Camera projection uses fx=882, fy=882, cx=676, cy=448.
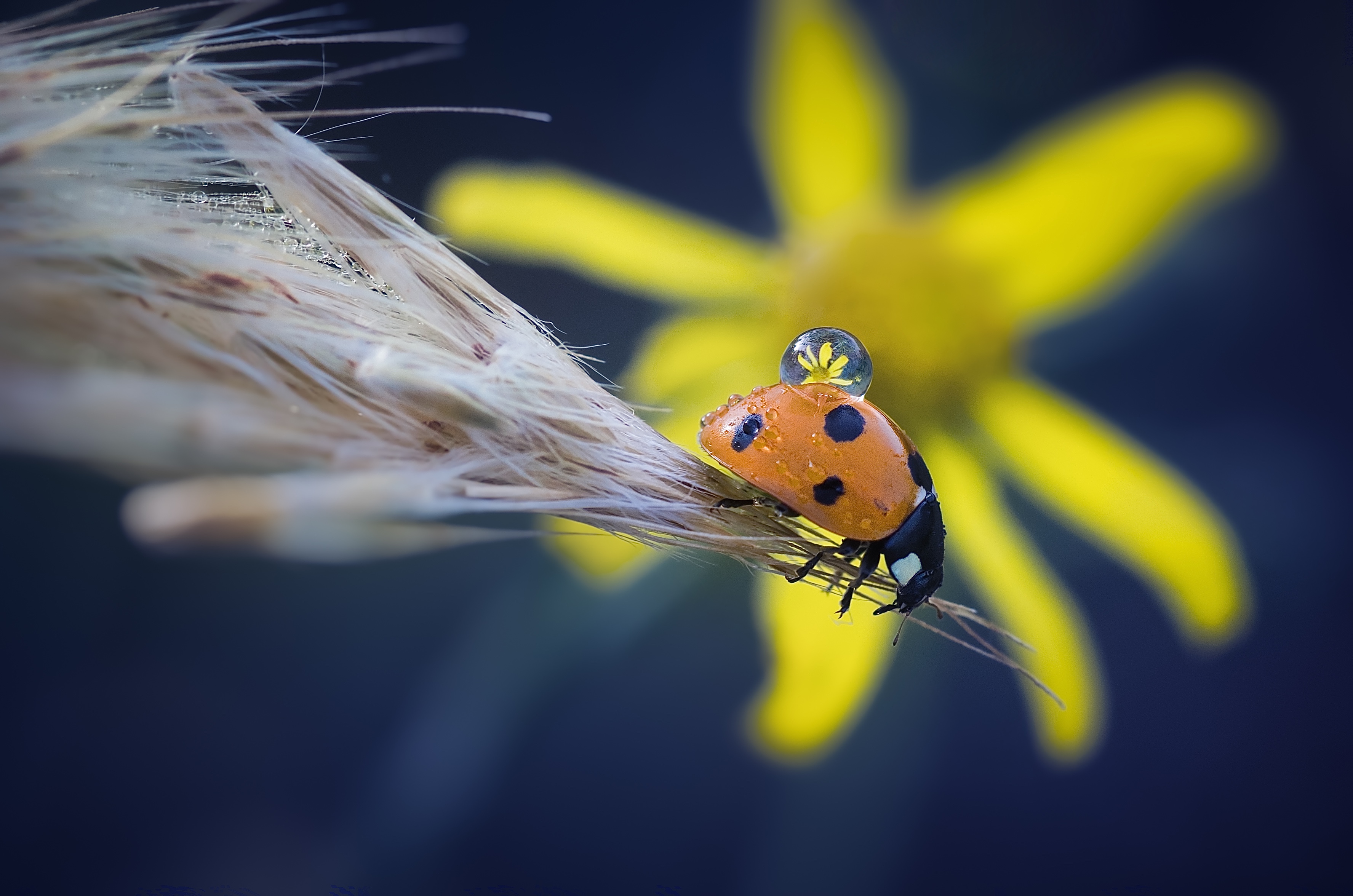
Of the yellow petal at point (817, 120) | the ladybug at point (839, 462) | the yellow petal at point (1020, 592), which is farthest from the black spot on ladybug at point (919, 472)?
the yellow petal at point (817, 120)

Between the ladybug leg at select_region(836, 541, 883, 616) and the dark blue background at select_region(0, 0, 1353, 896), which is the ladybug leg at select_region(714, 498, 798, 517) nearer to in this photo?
the ladybug leg at select_region(836, 541, 883, 616)

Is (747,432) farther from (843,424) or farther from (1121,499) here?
(1121,499)

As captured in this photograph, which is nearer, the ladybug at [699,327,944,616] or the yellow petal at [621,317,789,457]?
the ladybug at [699,327,944,616]

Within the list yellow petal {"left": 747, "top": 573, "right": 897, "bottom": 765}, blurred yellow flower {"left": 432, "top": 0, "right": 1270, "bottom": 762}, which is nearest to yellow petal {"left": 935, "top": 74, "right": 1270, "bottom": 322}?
blurred yellow flower {"left": 432, "top": 0, "right": 1270, "bottom": 762}

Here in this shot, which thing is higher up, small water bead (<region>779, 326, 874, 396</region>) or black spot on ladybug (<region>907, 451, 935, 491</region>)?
small water bead (<region>779, 326, 874, 396</region>)

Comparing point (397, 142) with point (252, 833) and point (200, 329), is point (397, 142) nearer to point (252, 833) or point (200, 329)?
point (200, 329)

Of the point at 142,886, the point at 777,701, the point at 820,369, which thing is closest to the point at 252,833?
the point at 142,886
